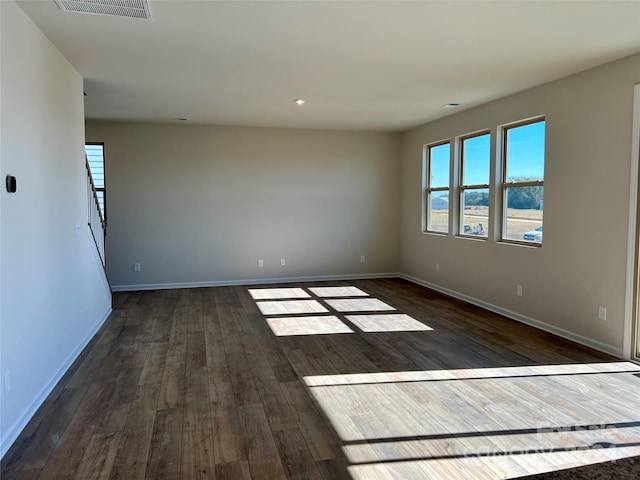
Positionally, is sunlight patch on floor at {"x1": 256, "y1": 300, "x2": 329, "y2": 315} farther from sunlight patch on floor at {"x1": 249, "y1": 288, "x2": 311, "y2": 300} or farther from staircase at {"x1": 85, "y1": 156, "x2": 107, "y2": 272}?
staircase at {"x1": 85, "y1": 156, "x2": 107, "y2": 272}

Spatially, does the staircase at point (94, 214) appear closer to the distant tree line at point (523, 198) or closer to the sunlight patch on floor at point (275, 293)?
the sunlight patch on floor at point (275, 293)

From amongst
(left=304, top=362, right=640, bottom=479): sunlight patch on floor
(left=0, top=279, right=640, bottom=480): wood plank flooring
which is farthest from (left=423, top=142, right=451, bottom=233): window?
(left=304, top=362, right=640, bottom=479): sunlight patch on floor

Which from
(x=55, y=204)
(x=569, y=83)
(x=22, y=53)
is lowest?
(x=55, y=204)

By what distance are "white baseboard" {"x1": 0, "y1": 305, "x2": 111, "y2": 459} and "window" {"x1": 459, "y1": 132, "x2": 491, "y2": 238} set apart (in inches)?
184

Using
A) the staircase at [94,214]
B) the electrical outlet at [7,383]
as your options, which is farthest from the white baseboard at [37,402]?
the staircase at [94,214]

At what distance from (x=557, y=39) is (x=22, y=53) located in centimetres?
365

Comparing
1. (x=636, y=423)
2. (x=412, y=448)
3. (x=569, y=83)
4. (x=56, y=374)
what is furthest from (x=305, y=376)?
(x=569, y=83)

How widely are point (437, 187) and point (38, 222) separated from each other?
5404 mm

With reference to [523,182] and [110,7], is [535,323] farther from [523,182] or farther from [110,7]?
[110,7]

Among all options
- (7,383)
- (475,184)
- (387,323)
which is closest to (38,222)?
(7,383)

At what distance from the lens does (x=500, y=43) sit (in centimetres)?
344

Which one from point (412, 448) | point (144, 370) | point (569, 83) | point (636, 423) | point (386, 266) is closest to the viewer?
point (412, 448)

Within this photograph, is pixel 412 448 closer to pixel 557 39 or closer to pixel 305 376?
pixel 305 376

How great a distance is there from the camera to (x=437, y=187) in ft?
22.8
